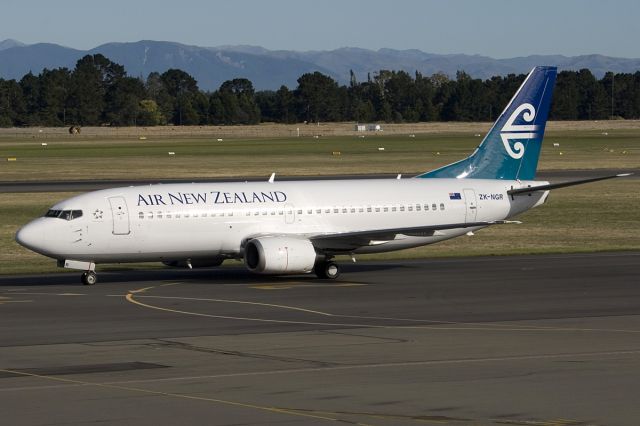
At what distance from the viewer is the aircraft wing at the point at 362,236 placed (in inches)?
1791

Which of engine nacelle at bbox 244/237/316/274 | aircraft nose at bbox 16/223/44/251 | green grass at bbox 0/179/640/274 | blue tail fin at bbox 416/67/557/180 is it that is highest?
blue tail fin at bbox 416/67/557/180

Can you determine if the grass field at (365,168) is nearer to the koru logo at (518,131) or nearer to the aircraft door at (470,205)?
the koru logo at (518,131)

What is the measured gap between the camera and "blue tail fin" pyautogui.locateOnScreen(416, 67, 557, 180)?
5178 cm

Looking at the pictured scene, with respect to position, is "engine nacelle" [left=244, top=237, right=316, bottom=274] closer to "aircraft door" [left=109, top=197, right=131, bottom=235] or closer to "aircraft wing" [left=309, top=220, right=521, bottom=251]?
"aircraft wing" [left=309, top=220, right=521, bottom=251]

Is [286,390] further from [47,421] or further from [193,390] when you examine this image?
[47,421]

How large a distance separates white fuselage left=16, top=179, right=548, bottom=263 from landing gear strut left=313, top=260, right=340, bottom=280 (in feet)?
3.39

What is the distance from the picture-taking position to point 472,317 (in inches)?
1388

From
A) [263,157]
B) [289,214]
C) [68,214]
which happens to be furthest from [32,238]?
[263,157]

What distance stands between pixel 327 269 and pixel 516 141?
11.2 metres

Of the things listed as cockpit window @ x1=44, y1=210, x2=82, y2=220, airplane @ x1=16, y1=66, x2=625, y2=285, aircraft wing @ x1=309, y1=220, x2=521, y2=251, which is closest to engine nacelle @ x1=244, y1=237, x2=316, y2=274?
airplane @ x1=16, y1=66, x2=625, y2=285

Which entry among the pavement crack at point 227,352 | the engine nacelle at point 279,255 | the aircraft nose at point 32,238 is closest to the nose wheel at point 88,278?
the aircraft nose at point 32,238

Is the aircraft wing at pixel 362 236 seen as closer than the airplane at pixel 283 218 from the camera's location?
No

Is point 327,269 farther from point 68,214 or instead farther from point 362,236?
point 68,214

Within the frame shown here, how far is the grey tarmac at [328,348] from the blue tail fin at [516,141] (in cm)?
504
